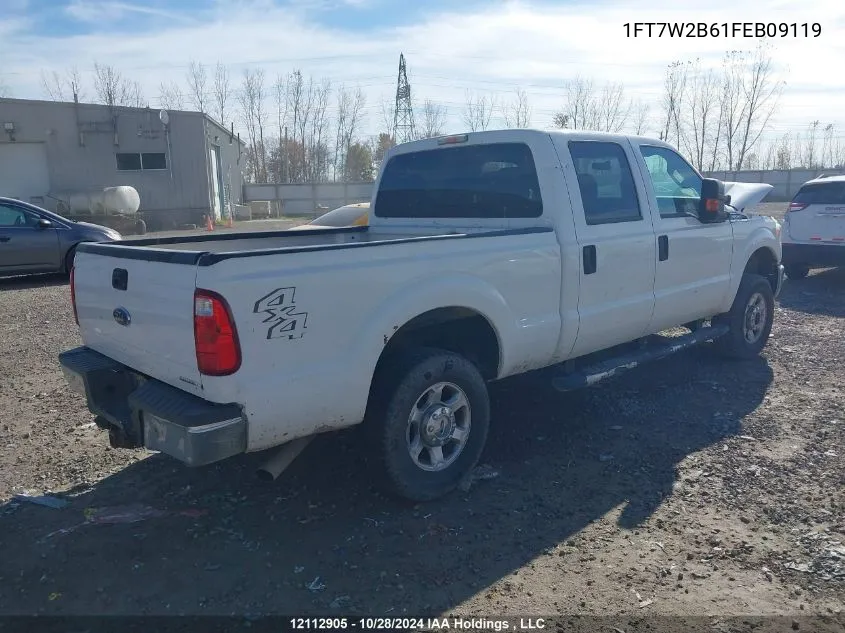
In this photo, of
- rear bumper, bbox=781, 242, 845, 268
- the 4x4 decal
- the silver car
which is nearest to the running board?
the 4x4 decal

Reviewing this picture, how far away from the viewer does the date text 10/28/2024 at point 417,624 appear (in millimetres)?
2979

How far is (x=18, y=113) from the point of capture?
2781cm

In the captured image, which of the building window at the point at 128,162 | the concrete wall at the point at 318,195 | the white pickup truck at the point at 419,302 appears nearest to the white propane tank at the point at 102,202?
the building window at the point at 128,162

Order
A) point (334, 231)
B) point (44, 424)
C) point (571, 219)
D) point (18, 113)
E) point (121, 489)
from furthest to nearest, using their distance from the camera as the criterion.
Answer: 1. point (18, 113)
2. point (334, 231)
3. point (44, 424)
4. point (571, 219)
5. point (121, 489)

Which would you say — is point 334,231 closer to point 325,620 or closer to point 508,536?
point 508,536

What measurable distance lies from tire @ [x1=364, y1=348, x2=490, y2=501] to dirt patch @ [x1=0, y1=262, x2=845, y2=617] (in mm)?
194

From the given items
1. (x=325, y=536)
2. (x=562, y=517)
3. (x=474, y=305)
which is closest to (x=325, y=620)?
(x=325, y=536)

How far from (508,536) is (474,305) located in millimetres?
1274

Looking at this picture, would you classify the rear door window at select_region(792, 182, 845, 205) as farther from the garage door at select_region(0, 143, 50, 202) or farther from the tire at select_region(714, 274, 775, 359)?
the garage door at select_region(0, 143, 50, 202)

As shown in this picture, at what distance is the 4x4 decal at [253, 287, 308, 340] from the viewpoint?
317cm

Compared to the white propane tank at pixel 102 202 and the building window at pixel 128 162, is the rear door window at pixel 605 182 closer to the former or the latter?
the white propane tank at pixel 102 202

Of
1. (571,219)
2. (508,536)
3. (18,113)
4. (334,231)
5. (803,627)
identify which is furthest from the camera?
(18,113)

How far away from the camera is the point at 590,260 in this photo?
473 cm

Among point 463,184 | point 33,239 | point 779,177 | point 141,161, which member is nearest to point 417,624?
point 463,184
